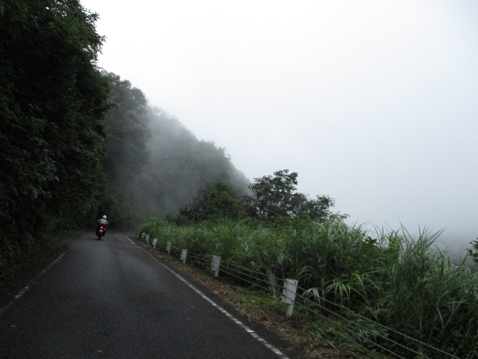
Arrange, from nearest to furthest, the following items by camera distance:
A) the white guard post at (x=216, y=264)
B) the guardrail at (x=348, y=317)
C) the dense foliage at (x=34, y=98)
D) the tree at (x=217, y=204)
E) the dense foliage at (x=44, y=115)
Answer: the guardrail at (x=348, y=317) → the dense foliage at (x=34, y=98) → the dense foliage at (x=44, y=115) → the white guard post at (x=216, y=264) → the tree at (x=217, y=204)

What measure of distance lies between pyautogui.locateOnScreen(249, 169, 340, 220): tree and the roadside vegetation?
22902 millimetres

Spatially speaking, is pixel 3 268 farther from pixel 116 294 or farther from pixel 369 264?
pixel 369 264

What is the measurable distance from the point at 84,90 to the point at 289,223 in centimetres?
884

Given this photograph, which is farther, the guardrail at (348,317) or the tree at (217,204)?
the tree at (217,204)

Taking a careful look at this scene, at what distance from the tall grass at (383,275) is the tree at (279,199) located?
23913mm

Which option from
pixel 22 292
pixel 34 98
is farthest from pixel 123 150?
pixel 22 292

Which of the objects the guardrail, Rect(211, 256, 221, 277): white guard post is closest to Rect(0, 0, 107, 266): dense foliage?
Rect(211, 256, 221, 277): white guard post

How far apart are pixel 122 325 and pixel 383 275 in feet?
13.5

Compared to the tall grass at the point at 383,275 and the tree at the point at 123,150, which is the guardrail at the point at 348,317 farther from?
the tree at the point at 123,150

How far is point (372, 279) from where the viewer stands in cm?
586

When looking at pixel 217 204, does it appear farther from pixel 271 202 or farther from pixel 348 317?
pixel 348 317

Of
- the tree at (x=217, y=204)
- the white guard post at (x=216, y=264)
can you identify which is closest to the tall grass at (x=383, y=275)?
the white guard post at (x=216, y=264)

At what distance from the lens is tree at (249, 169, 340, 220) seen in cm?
3309

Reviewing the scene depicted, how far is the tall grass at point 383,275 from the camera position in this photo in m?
4.18
